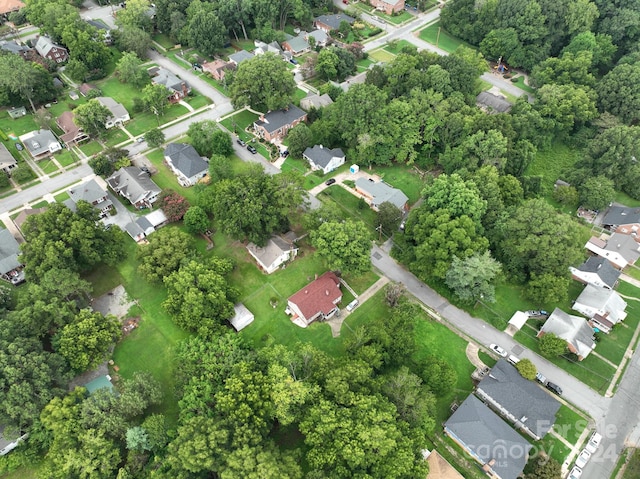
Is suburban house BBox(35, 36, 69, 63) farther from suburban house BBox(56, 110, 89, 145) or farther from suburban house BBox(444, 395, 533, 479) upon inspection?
suburban house BBox(444, 395, 533, 479)

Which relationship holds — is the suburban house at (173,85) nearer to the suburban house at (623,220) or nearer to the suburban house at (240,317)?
the suburban house at (240,317)

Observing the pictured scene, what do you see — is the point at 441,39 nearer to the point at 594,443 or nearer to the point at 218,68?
the point at 218,68

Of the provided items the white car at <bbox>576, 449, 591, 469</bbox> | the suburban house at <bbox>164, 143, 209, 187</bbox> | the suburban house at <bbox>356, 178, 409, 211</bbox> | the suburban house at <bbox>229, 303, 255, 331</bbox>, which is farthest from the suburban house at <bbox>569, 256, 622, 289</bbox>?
the suburban house at <bbox>164, 143, 209, 187</bbox>

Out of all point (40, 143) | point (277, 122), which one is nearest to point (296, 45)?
point (277, 122)

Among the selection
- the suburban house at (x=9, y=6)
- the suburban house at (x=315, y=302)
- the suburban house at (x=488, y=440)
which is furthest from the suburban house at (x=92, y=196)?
the suburban house at (x=9, y=6)

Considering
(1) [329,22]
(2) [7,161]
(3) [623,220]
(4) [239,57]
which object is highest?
(1) [329,22]

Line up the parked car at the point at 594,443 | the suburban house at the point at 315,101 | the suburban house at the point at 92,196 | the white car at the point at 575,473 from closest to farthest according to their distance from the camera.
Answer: the white car at the point at 575,473 < the parked car at the point at 594,443 < the suburban house at the point at 92,196 < the suburban house at the point at 315,101

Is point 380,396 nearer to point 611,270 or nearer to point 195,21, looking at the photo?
point 611,270
